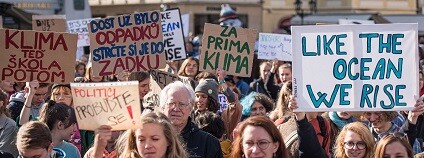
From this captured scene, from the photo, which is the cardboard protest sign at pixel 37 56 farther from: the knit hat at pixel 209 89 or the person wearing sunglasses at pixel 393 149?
the person wearing sunglasses at pixel 393 149

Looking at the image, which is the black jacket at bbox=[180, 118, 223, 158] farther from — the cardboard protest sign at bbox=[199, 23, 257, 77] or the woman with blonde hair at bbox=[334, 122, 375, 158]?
the cardboard protest sign at bbox=[199, 23, 257, 77]

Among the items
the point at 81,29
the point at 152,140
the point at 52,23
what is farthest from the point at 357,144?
the point at 81,29

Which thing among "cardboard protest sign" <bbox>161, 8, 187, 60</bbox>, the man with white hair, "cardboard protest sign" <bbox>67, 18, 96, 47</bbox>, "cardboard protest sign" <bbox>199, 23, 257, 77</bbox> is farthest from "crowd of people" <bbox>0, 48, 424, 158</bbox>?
"cardboard protest sign" <bbox>67, 18, 96, 47</bbox>

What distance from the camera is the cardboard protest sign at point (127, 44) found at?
10.2m

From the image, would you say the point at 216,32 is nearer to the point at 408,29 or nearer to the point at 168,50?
the point at 168,50

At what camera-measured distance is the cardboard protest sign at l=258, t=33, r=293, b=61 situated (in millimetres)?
15055

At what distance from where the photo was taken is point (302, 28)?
313 inches

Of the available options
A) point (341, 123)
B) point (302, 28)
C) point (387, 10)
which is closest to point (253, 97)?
point (341, 123)

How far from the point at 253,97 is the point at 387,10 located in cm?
4028

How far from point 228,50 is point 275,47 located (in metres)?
3.59

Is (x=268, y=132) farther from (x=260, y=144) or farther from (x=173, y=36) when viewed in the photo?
(x=173, y=36)

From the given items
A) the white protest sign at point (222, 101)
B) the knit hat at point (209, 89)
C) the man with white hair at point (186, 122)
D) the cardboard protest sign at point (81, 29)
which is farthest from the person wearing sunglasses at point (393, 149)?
the cardboard protest sign at point (81, 29)

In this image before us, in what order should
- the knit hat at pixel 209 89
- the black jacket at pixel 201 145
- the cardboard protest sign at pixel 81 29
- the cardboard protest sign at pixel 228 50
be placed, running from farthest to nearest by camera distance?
1. the cardboard protest sign at pixel 81 29
2. the cardboard protest sign at pixel 228 50
3. the knit hat at pixel 209 89
4. the black jacket at pixel 201 145

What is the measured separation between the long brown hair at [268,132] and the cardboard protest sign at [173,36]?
6.14 metres
